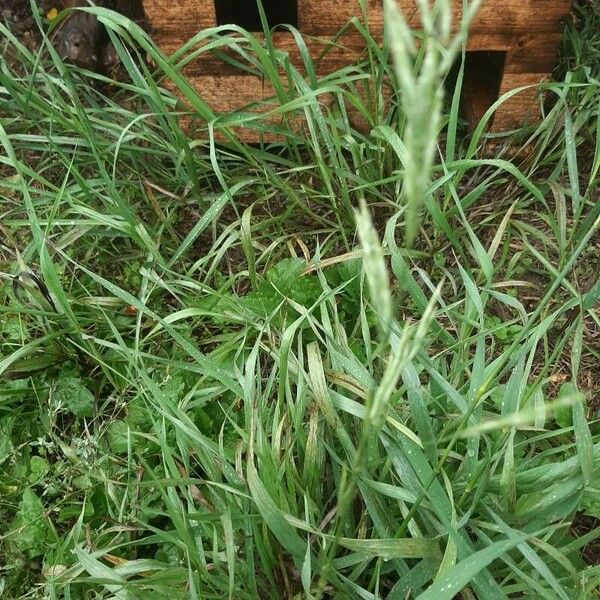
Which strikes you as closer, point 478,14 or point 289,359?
point 289,359

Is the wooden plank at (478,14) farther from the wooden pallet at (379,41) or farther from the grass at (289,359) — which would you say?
the grass at (289,359)

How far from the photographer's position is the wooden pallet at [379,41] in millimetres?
1607

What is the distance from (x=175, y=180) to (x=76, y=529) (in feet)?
2.88

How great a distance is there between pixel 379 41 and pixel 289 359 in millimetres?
840

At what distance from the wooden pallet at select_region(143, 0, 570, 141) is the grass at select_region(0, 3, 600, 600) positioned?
7 cm

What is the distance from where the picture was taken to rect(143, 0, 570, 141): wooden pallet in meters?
1.61

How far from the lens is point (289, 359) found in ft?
4.42

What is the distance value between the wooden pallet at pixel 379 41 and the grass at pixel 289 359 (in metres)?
0.07

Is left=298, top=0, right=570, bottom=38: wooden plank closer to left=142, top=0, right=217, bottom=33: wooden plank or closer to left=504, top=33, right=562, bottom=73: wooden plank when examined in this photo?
left=504, top=33, right=562, bottom=73: wooden plank

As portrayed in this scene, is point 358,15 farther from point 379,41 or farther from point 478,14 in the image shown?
point 478,14

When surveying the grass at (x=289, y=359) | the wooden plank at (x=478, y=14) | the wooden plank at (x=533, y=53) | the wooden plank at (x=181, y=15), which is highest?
the wooden plank at (x=181, y=15)

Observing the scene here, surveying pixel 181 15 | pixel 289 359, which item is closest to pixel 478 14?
pixel 181 15

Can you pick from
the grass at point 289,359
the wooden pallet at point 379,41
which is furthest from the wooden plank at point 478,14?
the grass at point 289,359

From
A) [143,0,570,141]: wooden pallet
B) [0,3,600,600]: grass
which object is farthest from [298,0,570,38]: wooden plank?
[0,3,600,600]: grass
